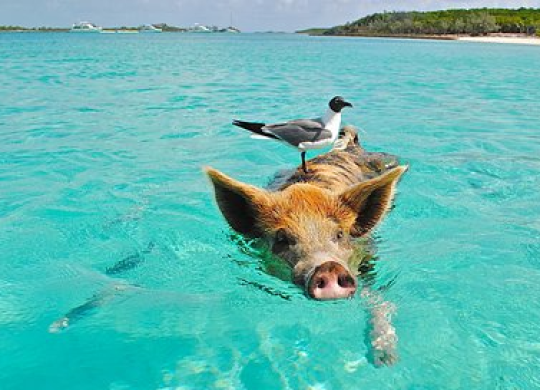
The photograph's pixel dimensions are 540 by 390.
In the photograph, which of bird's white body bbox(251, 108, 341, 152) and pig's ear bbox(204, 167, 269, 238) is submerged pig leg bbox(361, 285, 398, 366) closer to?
pig's ear bbox(204, 167, 269, 238)

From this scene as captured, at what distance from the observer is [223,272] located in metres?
5.98

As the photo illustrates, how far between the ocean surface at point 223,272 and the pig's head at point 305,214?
1.29 feet

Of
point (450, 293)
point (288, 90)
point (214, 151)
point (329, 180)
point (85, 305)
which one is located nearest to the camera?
point (85, 305)

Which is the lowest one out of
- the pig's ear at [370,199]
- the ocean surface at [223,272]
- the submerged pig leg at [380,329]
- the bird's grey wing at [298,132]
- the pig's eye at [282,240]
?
the ocean surface at [223,272]

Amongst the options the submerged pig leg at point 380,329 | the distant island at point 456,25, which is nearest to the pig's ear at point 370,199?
the submerged pig leg at point 380,329

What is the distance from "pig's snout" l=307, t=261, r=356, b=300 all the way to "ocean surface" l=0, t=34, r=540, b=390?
0.77m

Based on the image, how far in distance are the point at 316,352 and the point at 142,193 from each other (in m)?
5.49

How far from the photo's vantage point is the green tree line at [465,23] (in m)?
119

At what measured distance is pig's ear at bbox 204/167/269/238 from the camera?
192 inches

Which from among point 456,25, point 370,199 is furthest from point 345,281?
point 456,25

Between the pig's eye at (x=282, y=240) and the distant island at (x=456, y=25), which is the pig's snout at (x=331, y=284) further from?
the distant island at (x=456, y=25)

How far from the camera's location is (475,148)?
12.5 metres

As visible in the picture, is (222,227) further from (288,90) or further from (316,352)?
(288,90)

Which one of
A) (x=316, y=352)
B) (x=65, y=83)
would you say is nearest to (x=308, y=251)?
(x=316, y=352)
